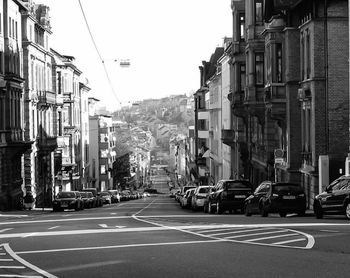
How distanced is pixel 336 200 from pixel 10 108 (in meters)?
32.3

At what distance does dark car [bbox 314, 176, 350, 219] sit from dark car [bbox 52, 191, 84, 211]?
82.2 ft

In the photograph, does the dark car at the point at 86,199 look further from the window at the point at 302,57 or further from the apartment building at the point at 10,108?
the window at the point at 302,57

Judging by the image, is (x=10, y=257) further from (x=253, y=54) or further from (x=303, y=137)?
(x=253, y=54)

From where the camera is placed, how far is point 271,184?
31062 millimetres

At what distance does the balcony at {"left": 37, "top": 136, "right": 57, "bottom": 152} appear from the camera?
221 feet

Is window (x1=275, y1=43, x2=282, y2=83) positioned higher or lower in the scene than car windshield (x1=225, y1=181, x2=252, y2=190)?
higher

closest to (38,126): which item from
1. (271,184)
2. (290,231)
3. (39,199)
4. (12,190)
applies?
(39,199)

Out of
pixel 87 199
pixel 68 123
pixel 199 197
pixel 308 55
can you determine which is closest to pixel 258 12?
pixel 199 197

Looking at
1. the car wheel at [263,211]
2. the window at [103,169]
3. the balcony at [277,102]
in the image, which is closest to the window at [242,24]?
the balcony at [277,102]

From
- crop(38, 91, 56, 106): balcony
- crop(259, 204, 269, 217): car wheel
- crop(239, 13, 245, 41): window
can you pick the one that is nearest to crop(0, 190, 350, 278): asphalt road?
crop(259, 204, 269, 217): car wheel

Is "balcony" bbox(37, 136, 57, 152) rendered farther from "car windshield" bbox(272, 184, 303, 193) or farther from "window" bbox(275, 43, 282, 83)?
"car windshield" bbox(272, 184, 303, 193)

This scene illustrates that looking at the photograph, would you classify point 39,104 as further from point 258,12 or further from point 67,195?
point 258,12

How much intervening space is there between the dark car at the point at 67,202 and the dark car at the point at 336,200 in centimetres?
2506

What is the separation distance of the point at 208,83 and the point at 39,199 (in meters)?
36.8
